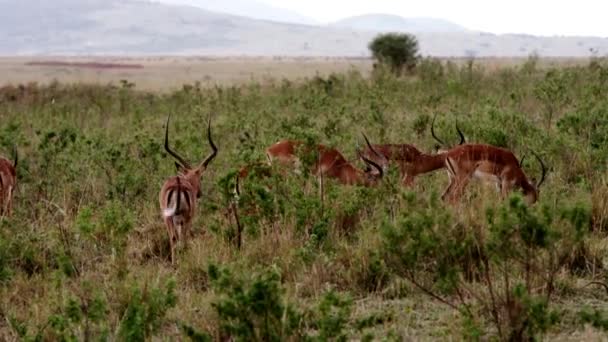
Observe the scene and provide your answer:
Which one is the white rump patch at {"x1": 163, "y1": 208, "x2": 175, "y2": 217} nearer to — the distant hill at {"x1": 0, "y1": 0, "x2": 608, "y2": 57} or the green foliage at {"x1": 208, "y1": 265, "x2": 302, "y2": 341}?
the green foliage at {"x1": 208, "y1": 265, "x2": 302, "y2": 341}

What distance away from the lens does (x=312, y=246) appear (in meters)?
7.12

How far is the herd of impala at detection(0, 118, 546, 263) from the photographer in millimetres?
8023

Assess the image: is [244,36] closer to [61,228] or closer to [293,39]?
[293,39]

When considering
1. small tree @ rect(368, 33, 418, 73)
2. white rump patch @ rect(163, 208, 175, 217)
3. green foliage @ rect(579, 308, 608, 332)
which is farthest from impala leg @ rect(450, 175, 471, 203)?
small tree @ rect(368, 33, 418, 73)

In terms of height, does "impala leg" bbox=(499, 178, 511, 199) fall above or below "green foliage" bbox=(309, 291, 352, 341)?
below

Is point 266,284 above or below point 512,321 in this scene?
above

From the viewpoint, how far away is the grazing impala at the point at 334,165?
926cm

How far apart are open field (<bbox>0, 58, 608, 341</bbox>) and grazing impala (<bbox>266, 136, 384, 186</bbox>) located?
462mm

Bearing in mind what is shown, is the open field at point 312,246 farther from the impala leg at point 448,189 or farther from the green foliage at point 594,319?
the impala leg at point 448,189

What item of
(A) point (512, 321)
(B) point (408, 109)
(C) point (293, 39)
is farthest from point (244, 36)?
(A) point (512, 321)

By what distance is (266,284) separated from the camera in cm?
475

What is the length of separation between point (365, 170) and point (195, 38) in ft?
532

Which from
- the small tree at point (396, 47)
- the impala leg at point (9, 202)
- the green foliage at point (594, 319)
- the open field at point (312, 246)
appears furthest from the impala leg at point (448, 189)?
the small tree at point (396, 47)

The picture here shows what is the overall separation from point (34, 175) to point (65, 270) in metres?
4.71
